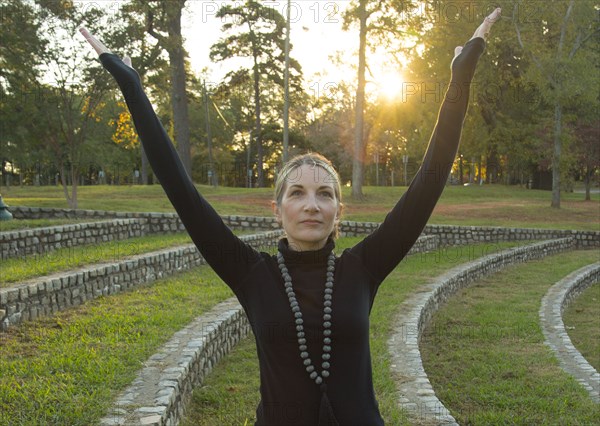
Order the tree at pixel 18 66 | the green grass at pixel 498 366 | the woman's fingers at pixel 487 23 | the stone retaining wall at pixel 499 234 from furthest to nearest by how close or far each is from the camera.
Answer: the stone retaining wall at pixel 499 234 → the tree at pixel 18 66 → the green grass at pixel 498 366 → the woman's fingers at pixel 487 23

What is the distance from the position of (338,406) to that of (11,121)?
1754 cm

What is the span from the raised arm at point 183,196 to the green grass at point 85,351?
7.84ft

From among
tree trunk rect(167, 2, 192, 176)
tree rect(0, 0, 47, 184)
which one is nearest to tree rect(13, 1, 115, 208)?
tree rect(0, 0, 47, 184)

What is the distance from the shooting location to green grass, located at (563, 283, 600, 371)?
359 inches

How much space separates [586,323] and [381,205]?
1468 cm

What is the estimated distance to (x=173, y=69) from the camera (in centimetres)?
2405

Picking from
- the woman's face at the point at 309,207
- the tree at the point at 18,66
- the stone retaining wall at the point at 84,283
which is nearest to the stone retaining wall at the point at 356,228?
the tree at the point at 18,66

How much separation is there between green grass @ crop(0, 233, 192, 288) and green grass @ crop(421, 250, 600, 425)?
5356 mm

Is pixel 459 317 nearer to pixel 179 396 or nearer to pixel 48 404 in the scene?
pixel 179 396

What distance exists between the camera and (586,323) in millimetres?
11125

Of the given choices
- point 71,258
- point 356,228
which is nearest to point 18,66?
point 71,258

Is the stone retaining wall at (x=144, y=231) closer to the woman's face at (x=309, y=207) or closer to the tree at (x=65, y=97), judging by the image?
the tree at (x=65, y=97)

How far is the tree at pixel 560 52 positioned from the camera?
2348 centimetres

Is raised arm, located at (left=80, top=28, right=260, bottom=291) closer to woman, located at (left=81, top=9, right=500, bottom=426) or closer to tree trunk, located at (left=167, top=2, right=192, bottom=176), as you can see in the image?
woman, located at (left=81, top=9, right=500, bottom=426)
